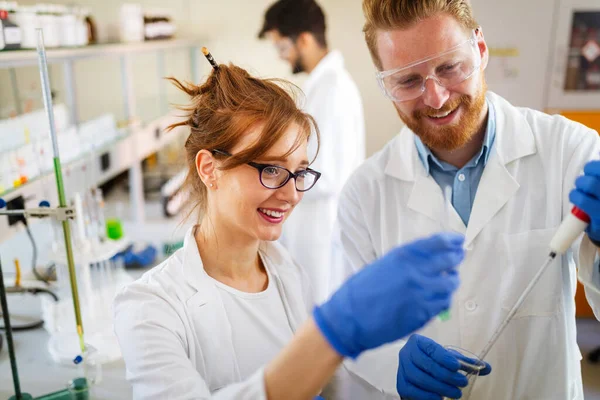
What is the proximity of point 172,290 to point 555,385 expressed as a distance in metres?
0.95

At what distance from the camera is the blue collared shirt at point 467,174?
1.31 m

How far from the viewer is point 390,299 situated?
0.74 meters

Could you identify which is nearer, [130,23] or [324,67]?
[324,67]

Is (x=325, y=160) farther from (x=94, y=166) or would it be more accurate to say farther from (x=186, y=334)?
(x=186, y=334)

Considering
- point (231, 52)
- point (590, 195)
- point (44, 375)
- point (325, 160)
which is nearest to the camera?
point (590, 195)

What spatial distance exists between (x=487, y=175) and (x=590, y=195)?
0.34 meters

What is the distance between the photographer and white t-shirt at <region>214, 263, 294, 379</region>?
1146 mm

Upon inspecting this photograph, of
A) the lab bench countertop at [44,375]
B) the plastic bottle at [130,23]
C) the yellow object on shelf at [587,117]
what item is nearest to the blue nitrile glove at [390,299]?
the lab bench countertop at [44,375]

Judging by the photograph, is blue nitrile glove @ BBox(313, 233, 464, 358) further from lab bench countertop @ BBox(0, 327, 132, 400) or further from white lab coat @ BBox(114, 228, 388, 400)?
lab bench countertop @ BBox(0, 327, 132, 400)

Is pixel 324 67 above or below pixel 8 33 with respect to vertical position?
below

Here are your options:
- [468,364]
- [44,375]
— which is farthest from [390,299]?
[44,375]

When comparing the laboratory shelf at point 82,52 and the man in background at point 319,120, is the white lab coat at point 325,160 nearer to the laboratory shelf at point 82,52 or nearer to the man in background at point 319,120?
the man in background at point 319,120

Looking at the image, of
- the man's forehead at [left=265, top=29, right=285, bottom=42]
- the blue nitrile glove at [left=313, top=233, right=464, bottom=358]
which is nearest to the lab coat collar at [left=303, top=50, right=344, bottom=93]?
the man's forehead at [left=265, top=29, right=285, bottom=42]

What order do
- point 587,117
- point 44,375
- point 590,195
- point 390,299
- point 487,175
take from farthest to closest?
point 587,117 < point 44,375 < point 487,175 < point 590,195 < point 390,299
